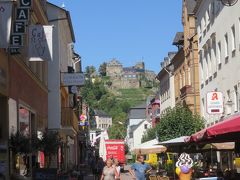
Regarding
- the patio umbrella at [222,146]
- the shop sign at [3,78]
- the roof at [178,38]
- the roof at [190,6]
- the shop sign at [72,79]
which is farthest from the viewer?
the roof at [178,38]

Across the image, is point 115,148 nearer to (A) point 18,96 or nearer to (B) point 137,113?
(A) point 18,96

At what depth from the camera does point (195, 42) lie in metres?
44.5

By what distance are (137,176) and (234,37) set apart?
47.8ft

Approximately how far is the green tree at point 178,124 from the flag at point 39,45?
20965 millimetres

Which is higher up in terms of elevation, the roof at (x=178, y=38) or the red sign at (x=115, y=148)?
the roof at (x=178, y=38)

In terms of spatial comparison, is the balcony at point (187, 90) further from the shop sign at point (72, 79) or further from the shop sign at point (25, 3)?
the shop sign at point (25, 3)

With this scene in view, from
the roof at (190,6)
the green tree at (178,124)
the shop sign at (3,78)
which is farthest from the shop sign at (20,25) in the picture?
the roof at (190,6)

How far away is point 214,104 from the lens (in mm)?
24078

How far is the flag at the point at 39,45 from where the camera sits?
1817cm

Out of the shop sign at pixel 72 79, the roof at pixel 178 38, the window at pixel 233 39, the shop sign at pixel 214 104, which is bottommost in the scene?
the shop sign at pixel 214 104

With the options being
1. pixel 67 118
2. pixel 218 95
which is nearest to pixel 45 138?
pixel 218 95

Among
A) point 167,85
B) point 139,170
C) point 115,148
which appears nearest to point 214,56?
Result: point 115,148

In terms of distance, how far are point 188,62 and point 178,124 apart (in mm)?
9499

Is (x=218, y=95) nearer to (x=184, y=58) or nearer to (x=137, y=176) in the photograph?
(x=137, y=176)
